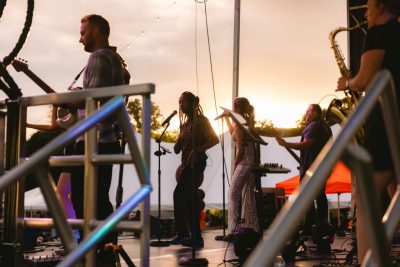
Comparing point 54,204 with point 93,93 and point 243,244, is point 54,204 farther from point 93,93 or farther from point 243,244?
Result: point 243,244

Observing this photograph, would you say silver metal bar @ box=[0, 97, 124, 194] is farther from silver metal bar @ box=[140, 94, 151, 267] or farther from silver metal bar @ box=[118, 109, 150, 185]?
silver metal bar @ box=[140, 94, 151, 267]

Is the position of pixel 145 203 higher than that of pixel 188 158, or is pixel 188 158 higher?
pixel 188 158

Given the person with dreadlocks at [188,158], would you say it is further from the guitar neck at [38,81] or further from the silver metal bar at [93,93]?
the silver metal bar at [93,93]

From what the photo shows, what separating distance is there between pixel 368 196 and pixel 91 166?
1.10m

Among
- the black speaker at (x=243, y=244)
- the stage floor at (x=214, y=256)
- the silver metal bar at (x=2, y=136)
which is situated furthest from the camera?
the stage floor at (x=214, y=256)

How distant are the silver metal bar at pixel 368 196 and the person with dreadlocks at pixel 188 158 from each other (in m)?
4.34

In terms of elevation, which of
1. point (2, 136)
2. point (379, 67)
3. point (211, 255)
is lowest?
point (211, 255)

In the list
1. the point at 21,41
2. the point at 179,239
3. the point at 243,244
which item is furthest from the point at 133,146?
the point at 179,239

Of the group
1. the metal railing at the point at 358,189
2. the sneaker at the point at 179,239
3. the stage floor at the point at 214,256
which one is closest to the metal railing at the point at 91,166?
the metal railing at the point at 358,189

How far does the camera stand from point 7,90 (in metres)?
2.37

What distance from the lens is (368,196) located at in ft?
3.59

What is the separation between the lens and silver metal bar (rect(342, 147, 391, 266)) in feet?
3.56

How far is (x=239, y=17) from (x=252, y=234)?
181 inches

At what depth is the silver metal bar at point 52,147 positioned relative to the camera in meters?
1.32
